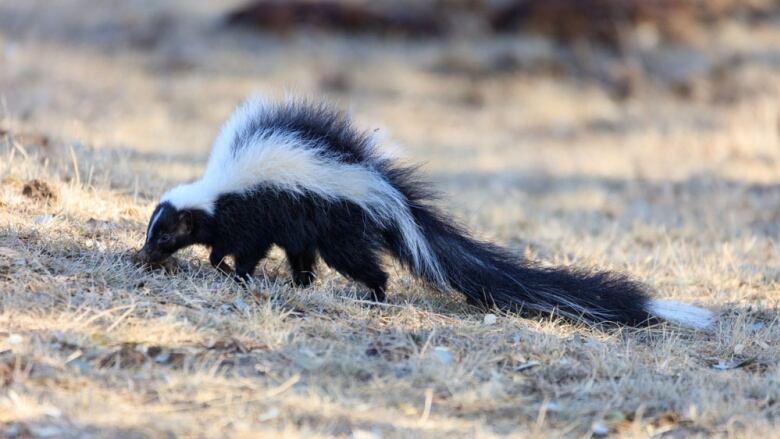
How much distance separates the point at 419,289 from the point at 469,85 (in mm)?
13761

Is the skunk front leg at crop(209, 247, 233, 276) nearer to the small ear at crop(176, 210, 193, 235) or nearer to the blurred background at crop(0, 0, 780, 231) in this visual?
the small ear at crop(176, 210, 193, 235)

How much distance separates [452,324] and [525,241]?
3.40 metres

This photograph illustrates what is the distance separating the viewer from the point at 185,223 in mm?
6883

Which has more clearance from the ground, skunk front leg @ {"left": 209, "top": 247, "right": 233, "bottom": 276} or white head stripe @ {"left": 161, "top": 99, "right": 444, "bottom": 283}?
white head stripe @ {"left": 161, "top": 99, "right": 444, "bottom": 283}

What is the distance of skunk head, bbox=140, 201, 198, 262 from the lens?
6.82 metres

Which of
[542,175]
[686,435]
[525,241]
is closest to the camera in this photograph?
[686,435]

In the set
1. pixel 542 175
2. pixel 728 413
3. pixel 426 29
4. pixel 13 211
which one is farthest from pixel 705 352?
pixel 426 29

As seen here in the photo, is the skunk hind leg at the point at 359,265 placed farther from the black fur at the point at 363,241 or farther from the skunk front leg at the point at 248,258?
the skunk front leg at the point at 248,258

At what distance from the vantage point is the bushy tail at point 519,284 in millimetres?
6730

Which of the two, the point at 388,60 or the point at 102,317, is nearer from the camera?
the point at 102,317

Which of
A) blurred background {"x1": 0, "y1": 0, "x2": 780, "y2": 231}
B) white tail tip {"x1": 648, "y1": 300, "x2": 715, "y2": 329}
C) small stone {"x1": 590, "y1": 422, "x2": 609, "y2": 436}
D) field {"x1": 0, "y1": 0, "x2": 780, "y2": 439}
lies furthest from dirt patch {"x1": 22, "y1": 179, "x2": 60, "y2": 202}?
small stone {"x1": 590, "y1": 422, "x2": 609, "y2": 436}

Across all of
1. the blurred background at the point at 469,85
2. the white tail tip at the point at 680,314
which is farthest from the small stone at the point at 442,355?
the blurred background at the point at 469,85

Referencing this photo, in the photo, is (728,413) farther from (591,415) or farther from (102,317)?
(102,317)

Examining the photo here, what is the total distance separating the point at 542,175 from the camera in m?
14.3
